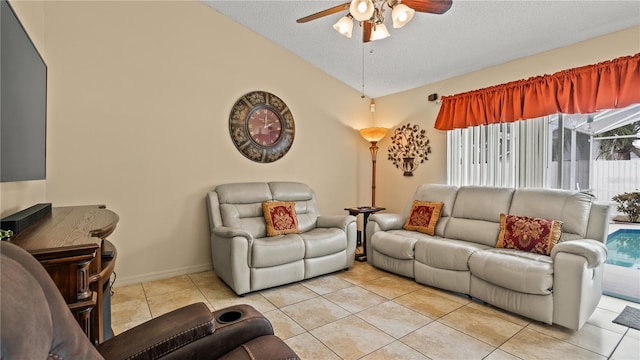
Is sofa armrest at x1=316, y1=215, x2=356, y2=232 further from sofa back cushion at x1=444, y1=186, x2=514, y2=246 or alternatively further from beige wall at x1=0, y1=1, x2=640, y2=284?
sofa back cushion at x1=444, y1=186, x2=514, y2=246

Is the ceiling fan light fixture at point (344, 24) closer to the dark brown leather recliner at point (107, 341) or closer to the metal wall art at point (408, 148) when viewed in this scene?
the dark brown leather recliner at point (107, 341)

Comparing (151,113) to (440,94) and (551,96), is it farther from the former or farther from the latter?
(551,96)

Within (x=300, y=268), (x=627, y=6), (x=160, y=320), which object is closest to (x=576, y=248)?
(x=627, y=6)

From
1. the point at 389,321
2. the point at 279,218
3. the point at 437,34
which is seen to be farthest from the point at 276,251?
the point at 437,34

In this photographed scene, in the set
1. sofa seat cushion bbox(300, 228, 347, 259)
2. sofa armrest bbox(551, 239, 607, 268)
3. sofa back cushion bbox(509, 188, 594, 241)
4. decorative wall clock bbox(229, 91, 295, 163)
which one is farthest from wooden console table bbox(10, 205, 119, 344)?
sofa back cushion bbox(509, 188, 594, 241)

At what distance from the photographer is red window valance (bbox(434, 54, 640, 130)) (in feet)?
8.48

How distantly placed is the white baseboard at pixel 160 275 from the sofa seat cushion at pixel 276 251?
989 mm

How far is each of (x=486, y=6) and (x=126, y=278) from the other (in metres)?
4.28

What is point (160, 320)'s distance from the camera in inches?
47.4

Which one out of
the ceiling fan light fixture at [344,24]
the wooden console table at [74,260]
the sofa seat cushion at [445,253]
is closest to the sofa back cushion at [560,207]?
the sofa seat cushion at [445,253]

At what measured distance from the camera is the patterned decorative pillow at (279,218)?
340 cm

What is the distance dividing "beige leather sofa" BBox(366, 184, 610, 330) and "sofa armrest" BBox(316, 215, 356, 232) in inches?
11.3

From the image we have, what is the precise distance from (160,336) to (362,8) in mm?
2067

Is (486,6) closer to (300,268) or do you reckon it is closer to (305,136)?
(305,136)
